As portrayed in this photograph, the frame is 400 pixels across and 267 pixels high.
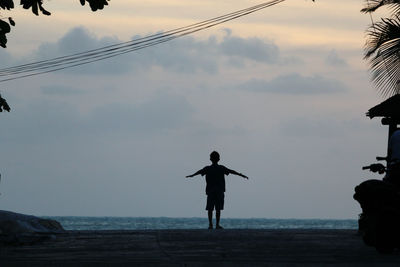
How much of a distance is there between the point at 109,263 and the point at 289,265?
91.3 inches

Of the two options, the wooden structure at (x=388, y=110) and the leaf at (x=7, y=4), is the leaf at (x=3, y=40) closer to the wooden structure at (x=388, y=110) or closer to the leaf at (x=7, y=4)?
the leaf at (x=7, y=4)

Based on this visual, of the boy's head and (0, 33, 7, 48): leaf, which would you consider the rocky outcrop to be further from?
(0, 33, 7, 48): leaf

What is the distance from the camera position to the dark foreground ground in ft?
43.6

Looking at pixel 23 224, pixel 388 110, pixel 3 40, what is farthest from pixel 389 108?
pixel 3 40

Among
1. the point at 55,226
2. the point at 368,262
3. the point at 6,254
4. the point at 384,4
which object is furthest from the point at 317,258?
the point at 384,4

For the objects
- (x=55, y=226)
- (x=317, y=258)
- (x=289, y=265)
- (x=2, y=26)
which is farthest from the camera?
(x=55, y=226)

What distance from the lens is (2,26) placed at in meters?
11.8

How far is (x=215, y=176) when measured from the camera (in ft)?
77.0

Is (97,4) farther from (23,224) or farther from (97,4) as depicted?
(23,224)

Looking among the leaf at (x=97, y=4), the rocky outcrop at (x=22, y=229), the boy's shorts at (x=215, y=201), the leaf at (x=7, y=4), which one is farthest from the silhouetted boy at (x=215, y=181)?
the leaf at (x=97, y=4)

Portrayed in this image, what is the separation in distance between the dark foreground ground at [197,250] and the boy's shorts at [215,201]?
10.2ft

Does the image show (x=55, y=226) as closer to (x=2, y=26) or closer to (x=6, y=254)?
(x=6, y=254)

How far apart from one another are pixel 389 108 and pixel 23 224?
292 inches

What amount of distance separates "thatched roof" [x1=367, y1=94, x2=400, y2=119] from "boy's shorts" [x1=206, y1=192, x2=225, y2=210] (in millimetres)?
4946
